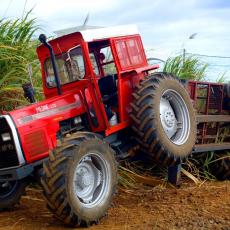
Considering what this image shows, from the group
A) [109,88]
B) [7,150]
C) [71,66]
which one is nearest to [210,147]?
[109,88]

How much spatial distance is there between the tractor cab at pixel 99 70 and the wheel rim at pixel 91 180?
0.75 metres

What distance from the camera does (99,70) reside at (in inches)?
280

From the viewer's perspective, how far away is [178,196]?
623cm

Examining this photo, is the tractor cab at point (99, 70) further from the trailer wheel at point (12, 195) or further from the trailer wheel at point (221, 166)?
the trailer wheel at point (221, 166)

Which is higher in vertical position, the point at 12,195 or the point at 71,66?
the point at 71,66

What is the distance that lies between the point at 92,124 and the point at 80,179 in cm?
105

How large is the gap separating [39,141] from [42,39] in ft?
3.83

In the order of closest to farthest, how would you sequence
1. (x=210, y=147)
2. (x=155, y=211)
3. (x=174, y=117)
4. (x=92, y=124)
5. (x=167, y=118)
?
(x=155, y=211) < (x=92, y=124) < (x=167, y=118) < (x=174, y=117) < (x=210, y=147)

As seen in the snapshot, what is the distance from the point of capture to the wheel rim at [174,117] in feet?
21.9

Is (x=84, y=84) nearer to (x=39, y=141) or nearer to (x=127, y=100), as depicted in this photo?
(x=127, y=100)

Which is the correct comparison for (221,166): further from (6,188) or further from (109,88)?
(6,188)

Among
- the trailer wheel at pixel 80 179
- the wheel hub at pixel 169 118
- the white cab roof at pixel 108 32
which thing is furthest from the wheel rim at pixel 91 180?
the white cab roof at pixel 108 32

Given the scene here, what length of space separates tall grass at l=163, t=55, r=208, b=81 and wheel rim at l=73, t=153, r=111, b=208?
5.75 metres

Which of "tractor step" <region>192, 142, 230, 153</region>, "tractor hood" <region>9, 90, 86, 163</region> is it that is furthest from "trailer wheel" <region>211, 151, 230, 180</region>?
"tractor hood" <region>9, 90, 86, 163</region>
